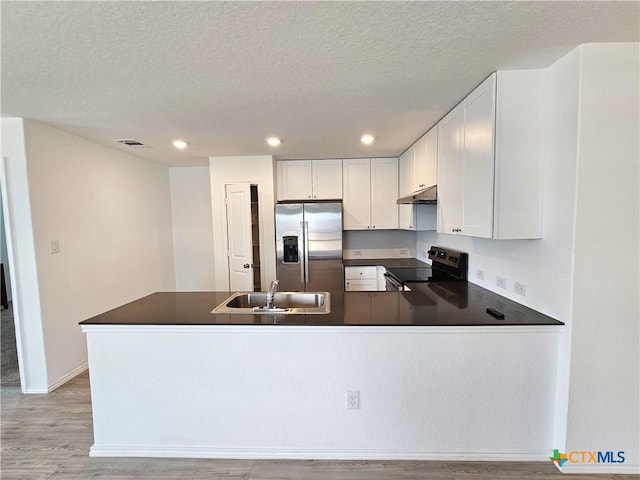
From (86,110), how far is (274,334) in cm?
223

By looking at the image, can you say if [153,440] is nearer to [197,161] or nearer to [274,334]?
[274,334]

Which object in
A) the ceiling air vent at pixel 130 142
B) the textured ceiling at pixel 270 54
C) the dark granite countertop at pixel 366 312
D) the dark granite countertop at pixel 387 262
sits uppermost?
the ceiling air vent at pixel 130 142

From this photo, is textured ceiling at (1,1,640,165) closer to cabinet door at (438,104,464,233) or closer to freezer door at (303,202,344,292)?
cabinet door at (438,104,464,233)

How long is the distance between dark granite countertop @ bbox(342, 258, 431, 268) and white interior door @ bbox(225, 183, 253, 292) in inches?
52.5

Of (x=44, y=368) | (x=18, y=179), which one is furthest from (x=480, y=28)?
(x=44, y=368)

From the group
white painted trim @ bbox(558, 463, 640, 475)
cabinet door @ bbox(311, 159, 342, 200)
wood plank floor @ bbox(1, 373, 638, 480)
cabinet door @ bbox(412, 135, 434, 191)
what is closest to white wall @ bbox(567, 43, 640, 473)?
white painted trim @ bbox(558, 463, 640, 475)

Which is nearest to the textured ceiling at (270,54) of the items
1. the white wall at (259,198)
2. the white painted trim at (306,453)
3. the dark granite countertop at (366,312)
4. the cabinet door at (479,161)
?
the cabinet door at (479,161)

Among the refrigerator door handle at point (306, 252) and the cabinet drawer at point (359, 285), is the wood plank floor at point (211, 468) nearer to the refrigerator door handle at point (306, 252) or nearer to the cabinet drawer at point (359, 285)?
the refrigerator door handle at point (306, 252)

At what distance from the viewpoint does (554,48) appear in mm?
1534

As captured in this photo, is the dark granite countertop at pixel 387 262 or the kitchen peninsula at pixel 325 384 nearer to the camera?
the kitchen peninsula at pixel 325 384

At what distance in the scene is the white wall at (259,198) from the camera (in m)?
3.89

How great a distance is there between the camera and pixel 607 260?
1.57 m

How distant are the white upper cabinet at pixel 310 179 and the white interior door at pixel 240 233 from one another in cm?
53

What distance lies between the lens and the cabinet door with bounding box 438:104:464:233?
2258 mm
